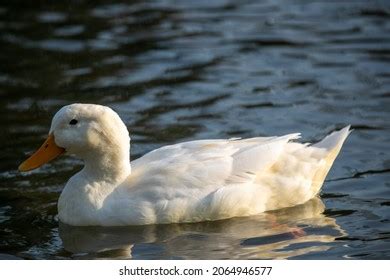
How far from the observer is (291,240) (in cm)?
973

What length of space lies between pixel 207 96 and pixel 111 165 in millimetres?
3988

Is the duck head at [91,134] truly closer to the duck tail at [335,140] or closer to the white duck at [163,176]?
the white duck at [163,176]

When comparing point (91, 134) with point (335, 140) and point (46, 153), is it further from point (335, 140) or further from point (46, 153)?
point (335, 140)

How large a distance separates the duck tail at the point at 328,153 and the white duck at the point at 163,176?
164 mm

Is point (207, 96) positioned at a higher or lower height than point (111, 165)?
lower

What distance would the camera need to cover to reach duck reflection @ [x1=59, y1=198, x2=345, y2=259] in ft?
31.3

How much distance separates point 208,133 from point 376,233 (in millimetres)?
3396

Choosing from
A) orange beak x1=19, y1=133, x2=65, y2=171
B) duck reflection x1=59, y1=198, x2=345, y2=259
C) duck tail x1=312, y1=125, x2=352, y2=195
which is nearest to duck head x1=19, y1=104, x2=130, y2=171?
orange beak x1=19, y1=133, x2=65, y2=171

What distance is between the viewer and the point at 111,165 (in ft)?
33.4

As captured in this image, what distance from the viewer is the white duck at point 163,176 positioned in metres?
10.0

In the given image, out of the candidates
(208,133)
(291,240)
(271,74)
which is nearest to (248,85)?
(271,74)

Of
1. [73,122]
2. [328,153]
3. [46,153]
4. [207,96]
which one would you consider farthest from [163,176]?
[207,96]

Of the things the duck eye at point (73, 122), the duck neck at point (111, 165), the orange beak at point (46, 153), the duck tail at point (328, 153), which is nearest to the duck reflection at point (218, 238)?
the duck tail at point (328, 153)
